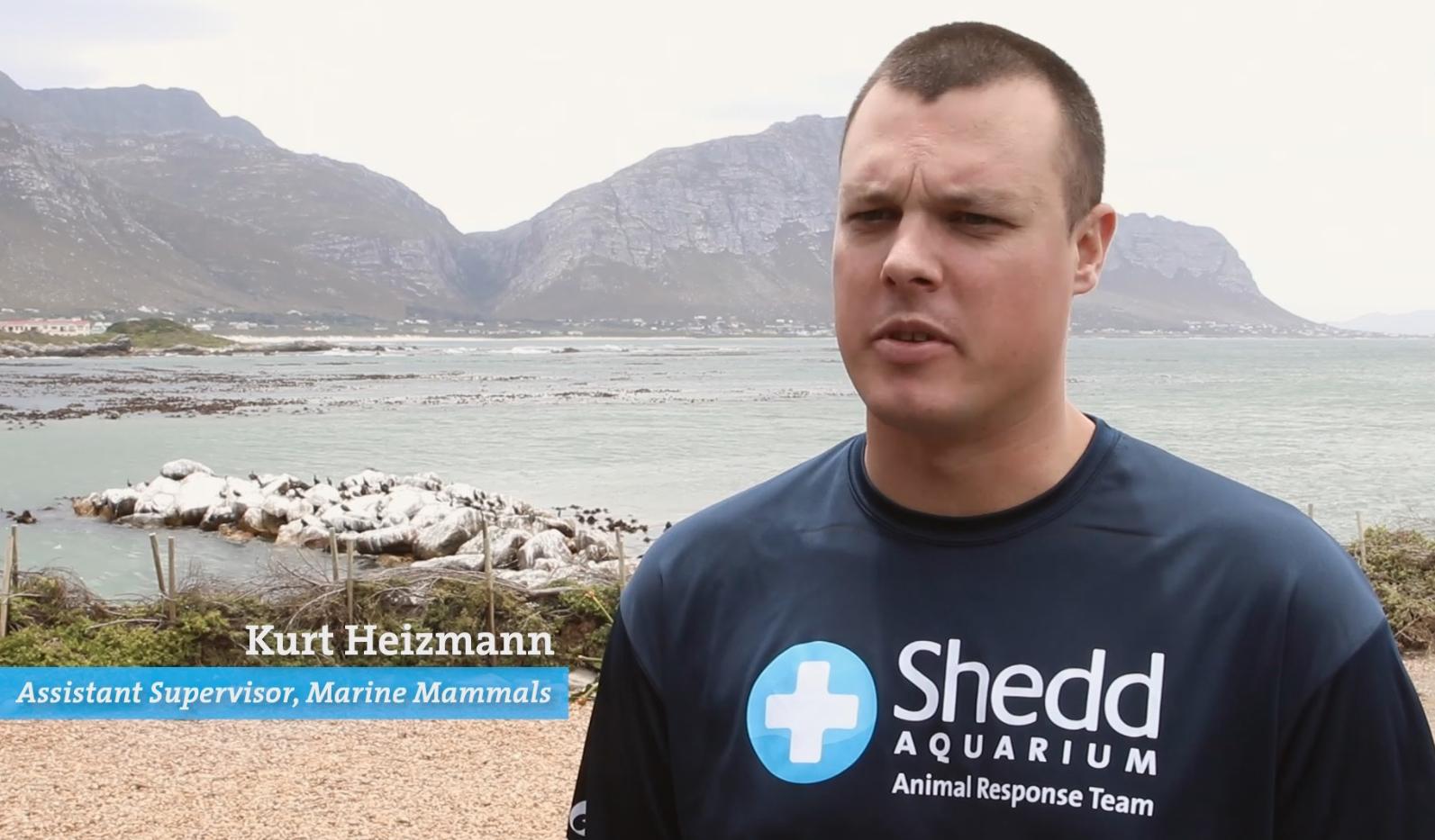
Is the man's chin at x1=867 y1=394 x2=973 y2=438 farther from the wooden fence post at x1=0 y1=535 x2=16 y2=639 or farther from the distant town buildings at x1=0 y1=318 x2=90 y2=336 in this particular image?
the distant town buildings at x1=0 y1=318 x2=90 y2=336

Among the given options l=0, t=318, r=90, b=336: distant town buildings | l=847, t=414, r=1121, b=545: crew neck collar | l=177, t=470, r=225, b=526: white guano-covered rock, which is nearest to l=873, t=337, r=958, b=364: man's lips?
l=847, t=414, r=1121, b=545: crew neck collar

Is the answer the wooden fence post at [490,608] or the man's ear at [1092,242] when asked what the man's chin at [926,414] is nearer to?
the man's ear at [1092,242]

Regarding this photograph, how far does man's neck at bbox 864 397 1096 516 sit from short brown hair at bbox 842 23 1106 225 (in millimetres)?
298

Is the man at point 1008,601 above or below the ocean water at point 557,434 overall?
above

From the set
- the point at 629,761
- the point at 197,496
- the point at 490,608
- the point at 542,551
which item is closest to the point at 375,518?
the point at 197,496

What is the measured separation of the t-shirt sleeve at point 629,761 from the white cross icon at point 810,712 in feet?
0.77

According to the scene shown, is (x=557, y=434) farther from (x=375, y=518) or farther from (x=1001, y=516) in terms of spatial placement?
(x=1001, y=516)

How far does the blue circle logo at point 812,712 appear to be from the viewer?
1671 mm

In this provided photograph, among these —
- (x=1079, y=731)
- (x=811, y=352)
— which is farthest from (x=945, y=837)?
(x=811, y=352)

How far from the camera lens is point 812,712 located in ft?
5.52

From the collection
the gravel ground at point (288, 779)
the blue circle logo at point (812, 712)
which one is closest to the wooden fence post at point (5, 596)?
the gravel ground at point (288, 779)

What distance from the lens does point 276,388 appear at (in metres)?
66.9

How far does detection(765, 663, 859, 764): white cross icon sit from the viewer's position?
167cm

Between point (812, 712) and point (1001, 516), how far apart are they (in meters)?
0.37
